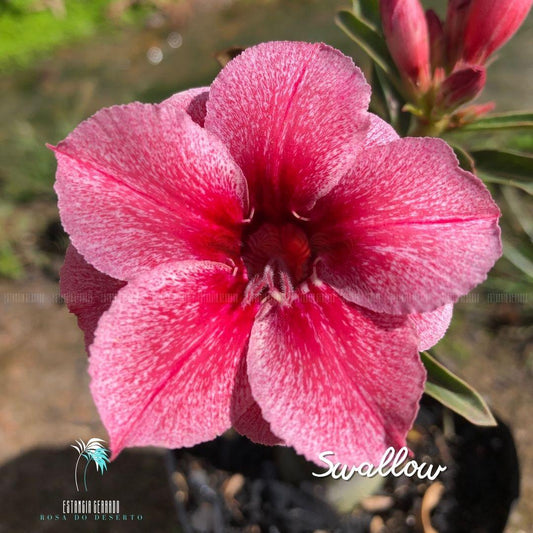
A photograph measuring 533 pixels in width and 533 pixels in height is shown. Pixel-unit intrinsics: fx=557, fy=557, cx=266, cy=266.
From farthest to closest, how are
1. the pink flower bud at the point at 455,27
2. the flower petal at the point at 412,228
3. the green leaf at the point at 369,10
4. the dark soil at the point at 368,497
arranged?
the dark soil at the point at 368,497, the green leaf at the point at 369,10, the pink flower bud at the point at 455,27, the flower petal at the point at 412,228

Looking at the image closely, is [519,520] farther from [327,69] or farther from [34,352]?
[34,352]

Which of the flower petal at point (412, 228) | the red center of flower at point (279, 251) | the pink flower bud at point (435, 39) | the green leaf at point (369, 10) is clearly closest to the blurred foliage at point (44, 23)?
the green leaf at point (369, 10)

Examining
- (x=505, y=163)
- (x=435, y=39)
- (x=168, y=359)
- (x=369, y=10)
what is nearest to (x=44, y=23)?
(x=369, y=10)

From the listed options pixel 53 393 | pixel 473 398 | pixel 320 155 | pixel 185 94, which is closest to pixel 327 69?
pixel 320 155

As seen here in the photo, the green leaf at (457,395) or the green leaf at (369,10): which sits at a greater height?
the green leaf at (369,10)

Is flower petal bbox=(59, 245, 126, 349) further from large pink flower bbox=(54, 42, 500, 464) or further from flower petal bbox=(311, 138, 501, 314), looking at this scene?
flower petal bbox=(311, 138, 501, 314)

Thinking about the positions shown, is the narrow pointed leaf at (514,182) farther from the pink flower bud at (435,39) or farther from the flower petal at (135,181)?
the flower petal at (135,181)
